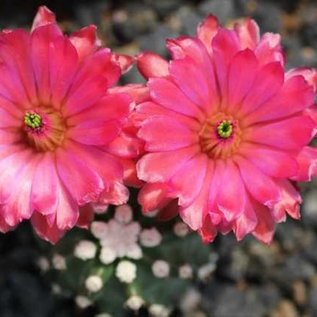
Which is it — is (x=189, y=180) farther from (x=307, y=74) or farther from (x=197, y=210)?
(x=307, y=74)

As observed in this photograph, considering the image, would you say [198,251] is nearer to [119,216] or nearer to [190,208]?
[119,216]

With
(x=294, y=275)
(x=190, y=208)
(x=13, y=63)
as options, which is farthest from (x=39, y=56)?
(x=294, y=275)

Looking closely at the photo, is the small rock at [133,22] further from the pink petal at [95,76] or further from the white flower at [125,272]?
the pink petal at [95,76]

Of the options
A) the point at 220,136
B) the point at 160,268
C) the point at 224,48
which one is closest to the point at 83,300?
the point at 160,268

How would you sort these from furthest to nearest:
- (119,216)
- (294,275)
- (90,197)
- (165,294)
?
(294,275)
(165,294)
(119,216)
(90,197)

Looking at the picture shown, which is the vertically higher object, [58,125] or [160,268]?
[58,125]

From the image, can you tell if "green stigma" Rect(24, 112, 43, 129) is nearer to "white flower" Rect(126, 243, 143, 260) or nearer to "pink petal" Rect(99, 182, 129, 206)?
"pink petal" Rect(99, 182, 129, 206)
